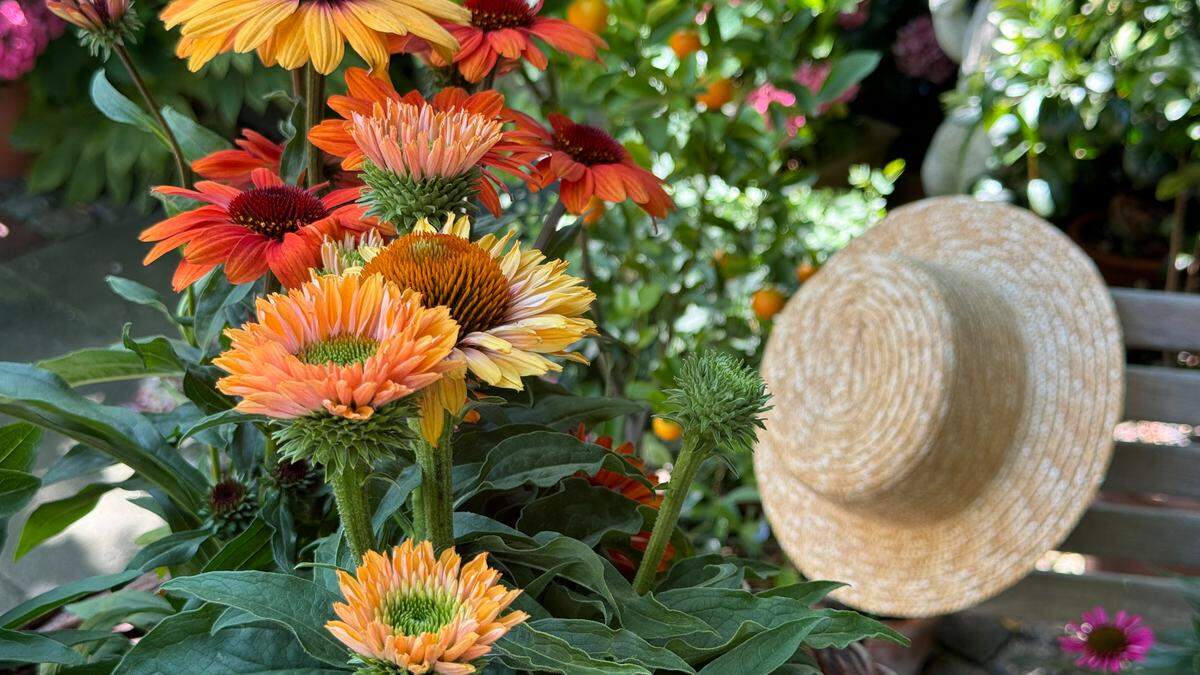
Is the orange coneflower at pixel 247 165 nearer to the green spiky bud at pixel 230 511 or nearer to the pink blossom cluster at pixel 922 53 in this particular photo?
the green spiky bud at pixel 230 511

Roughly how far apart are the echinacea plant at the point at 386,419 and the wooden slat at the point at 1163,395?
0.87 metres

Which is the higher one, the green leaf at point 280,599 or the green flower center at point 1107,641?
the green leaf at point 280,599

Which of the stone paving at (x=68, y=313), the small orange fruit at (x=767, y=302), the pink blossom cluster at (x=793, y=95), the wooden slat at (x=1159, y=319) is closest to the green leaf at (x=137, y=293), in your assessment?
the stone paving at (x=68, y=313)

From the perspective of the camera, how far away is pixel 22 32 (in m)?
1.88

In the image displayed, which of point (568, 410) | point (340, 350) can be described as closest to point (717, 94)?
point (568, 410)

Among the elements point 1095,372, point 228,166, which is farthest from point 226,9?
point 1095,372

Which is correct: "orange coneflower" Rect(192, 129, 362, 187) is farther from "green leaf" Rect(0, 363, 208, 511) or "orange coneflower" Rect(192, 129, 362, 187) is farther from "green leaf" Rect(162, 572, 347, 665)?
"green leaf" Rect(162, 572, 347, 665)

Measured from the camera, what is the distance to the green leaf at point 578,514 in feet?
1.65

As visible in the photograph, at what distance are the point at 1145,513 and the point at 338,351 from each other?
4.20ft

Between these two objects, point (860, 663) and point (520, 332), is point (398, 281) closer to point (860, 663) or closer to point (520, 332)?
point (520, 332)

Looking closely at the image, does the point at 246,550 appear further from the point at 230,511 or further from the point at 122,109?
the point at 122,109

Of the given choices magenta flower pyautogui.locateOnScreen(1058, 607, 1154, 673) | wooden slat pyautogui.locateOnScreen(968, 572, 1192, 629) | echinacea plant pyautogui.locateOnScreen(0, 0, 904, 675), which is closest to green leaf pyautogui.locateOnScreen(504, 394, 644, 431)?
echinacea plant pyautogui.locateOnScreen(0, 0, 904, 675)

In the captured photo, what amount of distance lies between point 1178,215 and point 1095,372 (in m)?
0.58

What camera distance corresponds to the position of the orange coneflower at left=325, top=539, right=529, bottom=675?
0.30m
